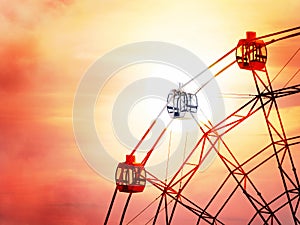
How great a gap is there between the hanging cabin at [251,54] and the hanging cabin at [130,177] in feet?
38.6

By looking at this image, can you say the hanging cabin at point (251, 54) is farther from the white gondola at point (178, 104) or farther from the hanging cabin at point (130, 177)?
the hanging cabin at point (130, 177)

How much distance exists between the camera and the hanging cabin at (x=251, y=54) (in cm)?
5706

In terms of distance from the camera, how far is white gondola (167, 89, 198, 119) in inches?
2435

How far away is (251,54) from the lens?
57062mm

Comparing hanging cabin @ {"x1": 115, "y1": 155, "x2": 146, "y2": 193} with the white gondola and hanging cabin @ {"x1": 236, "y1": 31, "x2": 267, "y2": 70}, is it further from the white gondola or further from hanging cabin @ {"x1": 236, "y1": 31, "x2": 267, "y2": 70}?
hanging cabin @ {"x1": 236, "y1": 31, "x2": 267, "y2": 70}

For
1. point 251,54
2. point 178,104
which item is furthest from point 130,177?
point 251,54

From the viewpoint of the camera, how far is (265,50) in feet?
188

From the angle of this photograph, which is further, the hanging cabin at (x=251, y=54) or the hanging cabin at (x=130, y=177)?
the hanging cabin at (x=130, y=177)

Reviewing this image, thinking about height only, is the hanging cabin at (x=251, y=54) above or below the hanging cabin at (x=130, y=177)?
above

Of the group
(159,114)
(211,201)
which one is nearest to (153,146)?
(159,114)

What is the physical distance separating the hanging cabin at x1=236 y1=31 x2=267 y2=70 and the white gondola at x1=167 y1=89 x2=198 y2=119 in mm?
6355

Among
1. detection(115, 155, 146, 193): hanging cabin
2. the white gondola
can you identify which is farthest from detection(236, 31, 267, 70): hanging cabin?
detection(115, 155, 146, 193): hanging cabin

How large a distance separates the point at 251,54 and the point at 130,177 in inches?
536

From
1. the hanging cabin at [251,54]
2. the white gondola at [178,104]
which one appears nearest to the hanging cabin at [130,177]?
the white gondola at [178,104]
